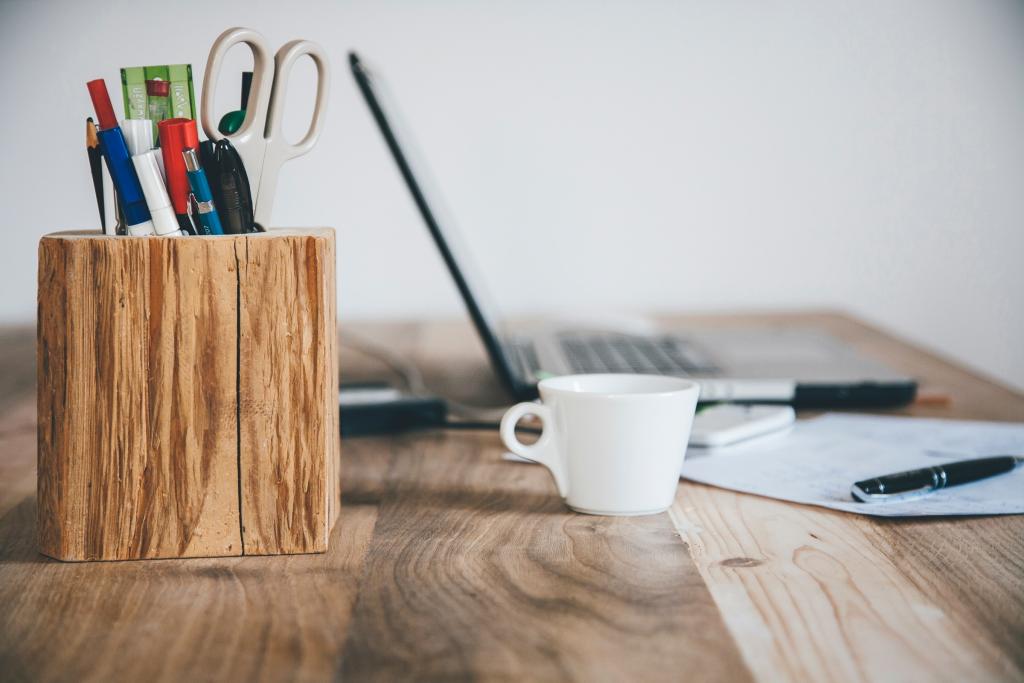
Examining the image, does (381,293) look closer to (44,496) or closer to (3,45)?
(3,45)

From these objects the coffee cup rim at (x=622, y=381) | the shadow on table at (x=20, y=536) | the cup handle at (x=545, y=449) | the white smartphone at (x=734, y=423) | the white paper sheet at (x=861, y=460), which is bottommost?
the shadow on table at (x=20, y=536)

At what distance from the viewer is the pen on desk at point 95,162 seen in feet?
1.71

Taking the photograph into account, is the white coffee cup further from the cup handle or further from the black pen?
the black pen

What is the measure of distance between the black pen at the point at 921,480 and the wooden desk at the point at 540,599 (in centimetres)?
4

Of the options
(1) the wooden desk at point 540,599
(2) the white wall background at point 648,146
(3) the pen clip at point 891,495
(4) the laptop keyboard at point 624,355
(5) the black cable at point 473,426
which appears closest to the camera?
(1) the wooden desk at point 540,599

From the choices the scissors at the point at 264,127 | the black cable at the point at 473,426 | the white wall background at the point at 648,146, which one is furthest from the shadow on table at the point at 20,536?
the white wall background at the point at 648,146

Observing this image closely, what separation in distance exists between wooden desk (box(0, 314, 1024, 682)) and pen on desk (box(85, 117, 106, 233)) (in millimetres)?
206

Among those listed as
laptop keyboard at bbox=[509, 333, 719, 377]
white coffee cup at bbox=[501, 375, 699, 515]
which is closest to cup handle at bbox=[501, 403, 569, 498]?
white coffee cup at bbox=[501, 375, 699, 515]

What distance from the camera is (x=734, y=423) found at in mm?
798

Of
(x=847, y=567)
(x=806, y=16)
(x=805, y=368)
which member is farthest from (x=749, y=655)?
(x=806, y=16)

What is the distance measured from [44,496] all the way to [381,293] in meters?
1.24

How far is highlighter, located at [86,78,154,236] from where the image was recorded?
51 centimetres

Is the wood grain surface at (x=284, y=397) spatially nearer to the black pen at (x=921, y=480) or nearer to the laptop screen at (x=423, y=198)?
the laptop screen at (x=423, y=198)

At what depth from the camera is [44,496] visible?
1.76ft
